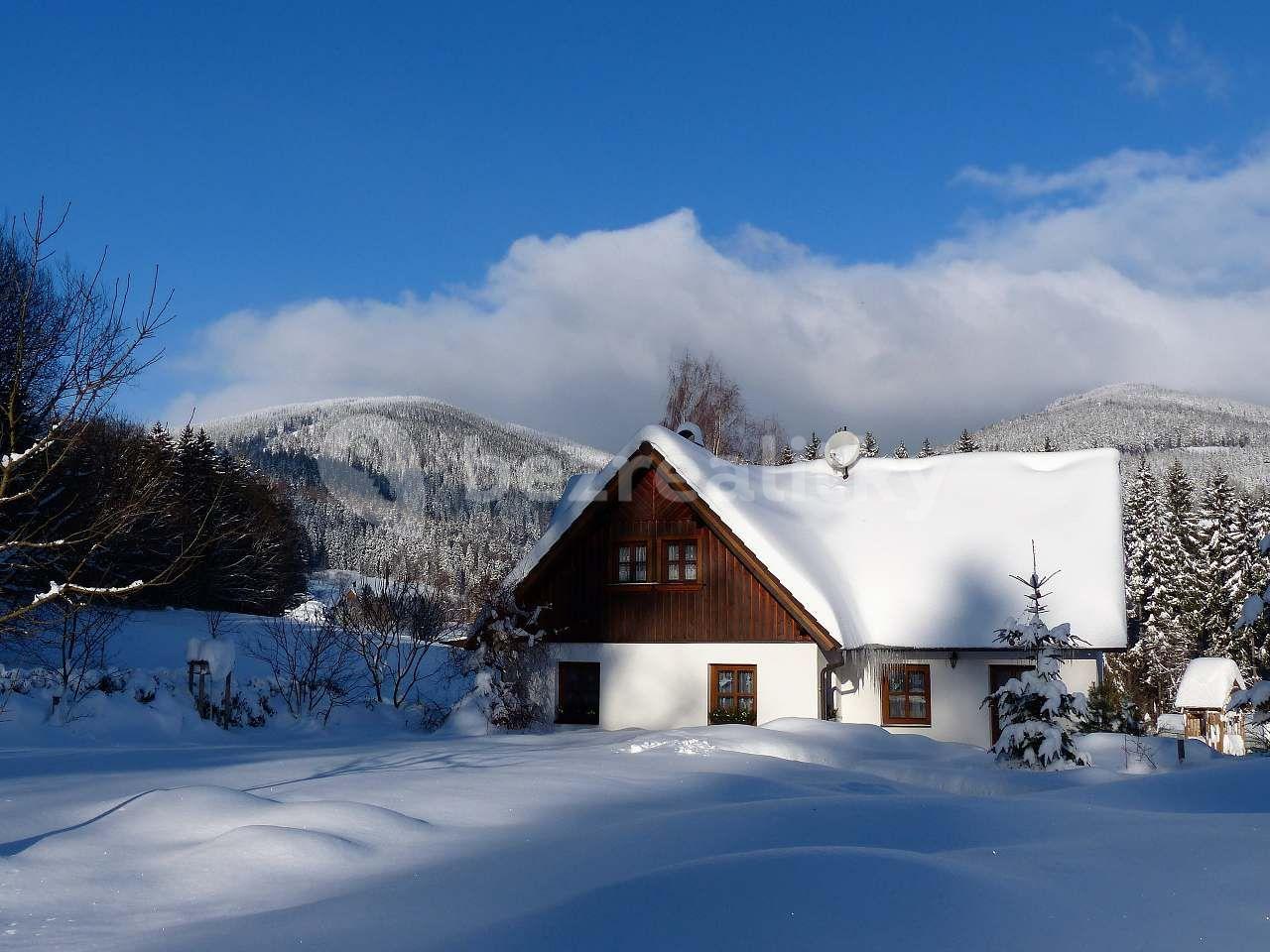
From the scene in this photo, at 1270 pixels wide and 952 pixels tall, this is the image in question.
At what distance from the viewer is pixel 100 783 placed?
1136 centimetres

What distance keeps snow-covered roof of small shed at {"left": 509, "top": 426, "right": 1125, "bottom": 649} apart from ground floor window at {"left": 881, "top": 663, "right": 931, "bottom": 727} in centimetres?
77

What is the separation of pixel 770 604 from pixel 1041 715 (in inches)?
238

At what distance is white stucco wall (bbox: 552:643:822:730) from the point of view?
20031mm

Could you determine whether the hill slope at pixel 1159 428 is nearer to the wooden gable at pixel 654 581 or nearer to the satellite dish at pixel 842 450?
the satellite dish at pixel 842 450

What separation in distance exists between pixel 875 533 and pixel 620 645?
669cm

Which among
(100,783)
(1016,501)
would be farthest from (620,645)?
(100,783)

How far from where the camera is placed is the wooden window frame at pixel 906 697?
2125 cm

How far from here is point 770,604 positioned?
67.1 ft

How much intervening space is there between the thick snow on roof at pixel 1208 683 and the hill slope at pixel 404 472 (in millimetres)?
67968

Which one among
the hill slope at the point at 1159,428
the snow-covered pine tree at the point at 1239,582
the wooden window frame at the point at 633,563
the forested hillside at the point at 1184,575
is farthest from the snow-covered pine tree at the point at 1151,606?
the hill slope at the point at 1159,428

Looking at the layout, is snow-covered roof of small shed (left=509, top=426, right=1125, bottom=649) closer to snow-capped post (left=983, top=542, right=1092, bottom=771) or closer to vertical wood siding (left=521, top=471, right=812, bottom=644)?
vertical wood siding (left=521, top=471, right=812, bottom=644)

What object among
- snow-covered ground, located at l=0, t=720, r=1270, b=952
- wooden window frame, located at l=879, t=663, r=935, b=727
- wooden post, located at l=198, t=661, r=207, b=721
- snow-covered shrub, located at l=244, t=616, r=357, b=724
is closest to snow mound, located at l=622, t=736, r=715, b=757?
snow-covered ground, located at l=0, t=720, r=1270, b=952

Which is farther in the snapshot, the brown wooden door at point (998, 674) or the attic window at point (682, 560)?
the attic window at point (682, 560)

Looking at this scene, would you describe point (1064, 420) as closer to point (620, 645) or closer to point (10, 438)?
point (620, 645)
